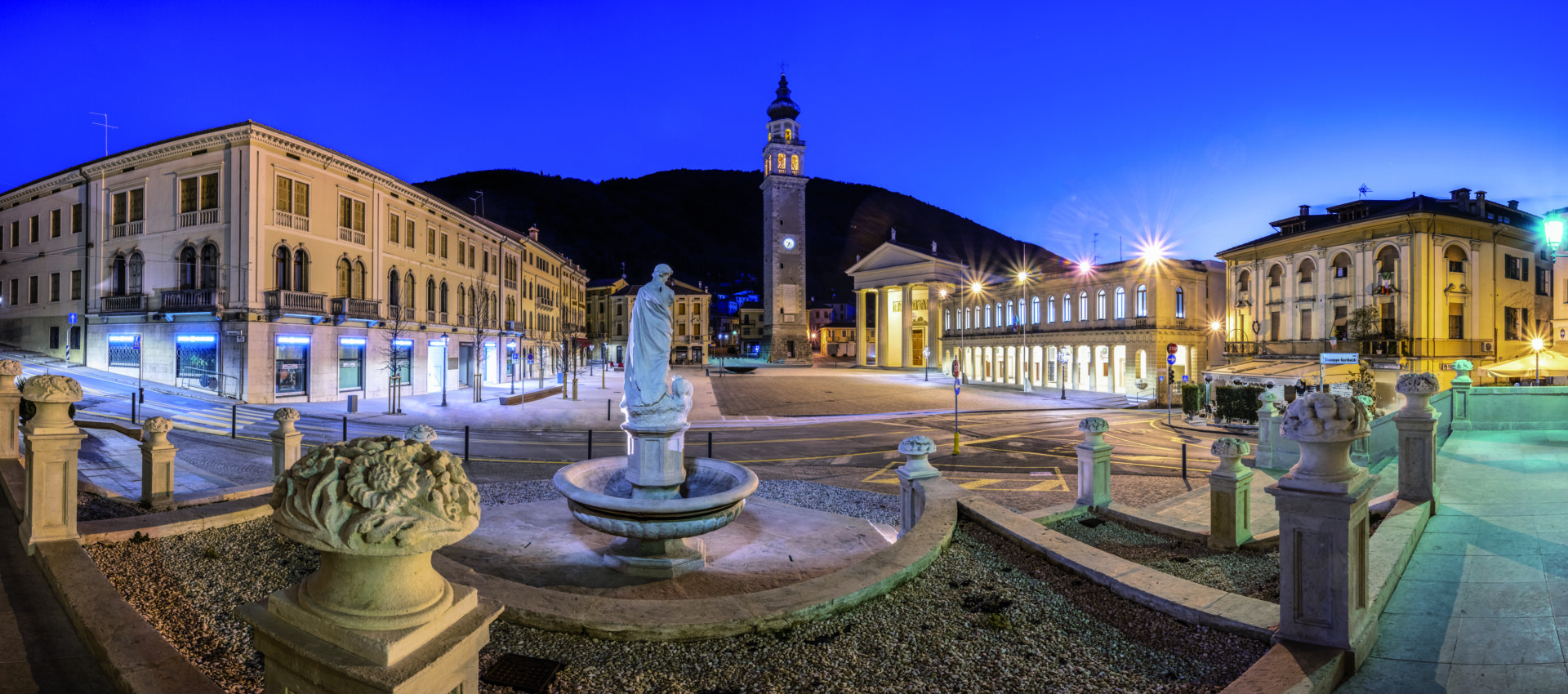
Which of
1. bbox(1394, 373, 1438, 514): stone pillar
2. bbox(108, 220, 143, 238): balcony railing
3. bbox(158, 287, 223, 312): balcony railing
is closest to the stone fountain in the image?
bbox(1394, 373, 1438, 514): stone pillar

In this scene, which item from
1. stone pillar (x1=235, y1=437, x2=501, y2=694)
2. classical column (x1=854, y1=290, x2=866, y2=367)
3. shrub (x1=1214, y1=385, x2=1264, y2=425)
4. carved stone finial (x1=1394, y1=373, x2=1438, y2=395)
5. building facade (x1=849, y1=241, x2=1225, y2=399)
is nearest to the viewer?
stone pillar (x1=235, y1=437, x2=501, y2=694)

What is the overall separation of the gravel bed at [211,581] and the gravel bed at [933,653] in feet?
5.23

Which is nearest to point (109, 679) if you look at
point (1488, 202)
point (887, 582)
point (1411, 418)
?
point (887, 582)

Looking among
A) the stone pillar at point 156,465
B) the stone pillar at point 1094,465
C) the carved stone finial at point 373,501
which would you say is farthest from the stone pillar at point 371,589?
the stone pillar at point 1094,465

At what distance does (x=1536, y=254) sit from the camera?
39.3 meters

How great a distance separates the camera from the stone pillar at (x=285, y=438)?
368 inches

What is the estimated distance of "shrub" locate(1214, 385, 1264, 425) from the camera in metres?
24.7

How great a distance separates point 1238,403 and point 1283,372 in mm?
9386

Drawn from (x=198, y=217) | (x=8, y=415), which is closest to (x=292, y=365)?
(x=198, y=217)

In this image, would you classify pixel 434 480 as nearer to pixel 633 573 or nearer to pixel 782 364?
pixel 633 573

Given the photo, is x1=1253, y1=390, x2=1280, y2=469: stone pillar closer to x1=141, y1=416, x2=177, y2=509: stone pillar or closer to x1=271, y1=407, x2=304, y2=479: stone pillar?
x1=271, y1=407, x2=304, y2=479: stone pillar

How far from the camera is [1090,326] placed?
44625 millimetres

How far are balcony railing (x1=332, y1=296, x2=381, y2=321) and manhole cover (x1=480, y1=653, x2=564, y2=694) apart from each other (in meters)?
30.8

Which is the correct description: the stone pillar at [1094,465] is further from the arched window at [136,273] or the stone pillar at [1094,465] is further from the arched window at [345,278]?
the arched window at [136,273]
